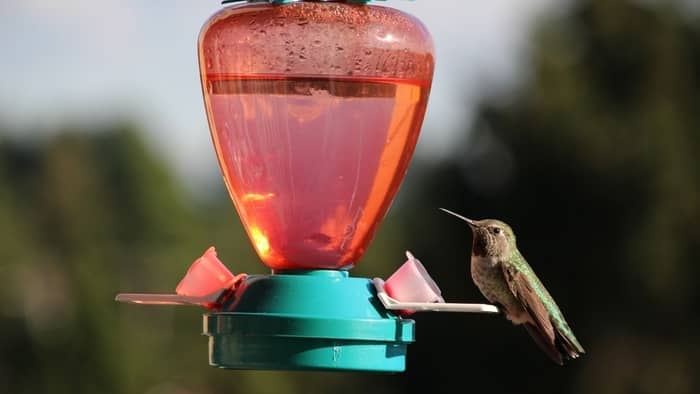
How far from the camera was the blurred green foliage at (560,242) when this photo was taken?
2967 centimetres

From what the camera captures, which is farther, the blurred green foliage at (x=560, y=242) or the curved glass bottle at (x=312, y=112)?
the blurred green foliage at (x=560, y=242)

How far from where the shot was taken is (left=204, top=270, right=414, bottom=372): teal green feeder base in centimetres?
539

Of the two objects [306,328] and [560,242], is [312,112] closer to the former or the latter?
[306,328]

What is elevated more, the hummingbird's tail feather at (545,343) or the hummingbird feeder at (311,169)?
the hummingbird feeder at (311,169)

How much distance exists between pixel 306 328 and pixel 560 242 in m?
24.4

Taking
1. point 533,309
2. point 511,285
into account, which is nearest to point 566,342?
point 533,309

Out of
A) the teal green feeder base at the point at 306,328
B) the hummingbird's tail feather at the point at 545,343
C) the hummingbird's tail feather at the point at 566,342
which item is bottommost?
the hummingbird's tail feather at the point at 566,342

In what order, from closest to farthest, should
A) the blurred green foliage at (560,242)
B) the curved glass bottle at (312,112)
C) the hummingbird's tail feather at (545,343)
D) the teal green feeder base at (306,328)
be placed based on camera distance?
the teal green feeder base at (306,328), the curved glass bottle at (312,112), the hummingbird's tail feather at (545,343), the blurred green foliage at (560,242)

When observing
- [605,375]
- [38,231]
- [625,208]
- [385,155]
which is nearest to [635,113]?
[625,208]

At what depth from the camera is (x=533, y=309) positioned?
6.76 metres

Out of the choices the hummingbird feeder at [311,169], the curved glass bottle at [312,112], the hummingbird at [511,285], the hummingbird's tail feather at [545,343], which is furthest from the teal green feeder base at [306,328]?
the hummingbird at [511,285]

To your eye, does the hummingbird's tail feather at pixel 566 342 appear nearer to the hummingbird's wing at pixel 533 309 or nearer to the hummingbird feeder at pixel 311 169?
the hummingbird's wing at pixel 533 309

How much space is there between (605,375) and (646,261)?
2416 millimetres

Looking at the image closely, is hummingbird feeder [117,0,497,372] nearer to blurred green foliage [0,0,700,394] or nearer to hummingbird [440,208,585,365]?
hummingbird [440,208,585,365]
